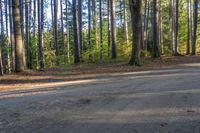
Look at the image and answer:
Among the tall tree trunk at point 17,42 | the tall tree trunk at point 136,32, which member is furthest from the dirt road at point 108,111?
the tall tree trunk at point 136,32

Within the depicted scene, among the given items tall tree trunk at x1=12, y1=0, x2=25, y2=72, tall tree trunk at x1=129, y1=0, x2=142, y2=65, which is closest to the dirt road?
tall tree trunk at x1=12, y1=0, x2=25, y2=72

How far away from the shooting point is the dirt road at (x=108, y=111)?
21.9 ft

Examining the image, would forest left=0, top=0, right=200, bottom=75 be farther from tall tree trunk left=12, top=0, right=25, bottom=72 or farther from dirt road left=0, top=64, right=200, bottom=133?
dirt road left=0, top=64, right=200, bottom=133

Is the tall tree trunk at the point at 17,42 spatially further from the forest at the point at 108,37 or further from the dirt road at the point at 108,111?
→ the dirt road at the point at 108,111

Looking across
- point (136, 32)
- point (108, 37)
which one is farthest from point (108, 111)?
point (108, 37)

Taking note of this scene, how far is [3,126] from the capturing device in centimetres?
728

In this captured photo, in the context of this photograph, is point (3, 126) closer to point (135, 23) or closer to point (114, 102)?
point (114, 102)

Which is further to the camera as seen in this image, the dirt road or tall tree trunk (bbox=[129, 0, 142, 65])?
tall tree trunk (bbox=[129, 0, 142, 65])

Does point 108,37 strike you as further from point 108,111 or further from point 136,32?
point 108,111

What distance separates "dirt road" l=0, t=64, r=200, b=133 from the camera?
6688mm

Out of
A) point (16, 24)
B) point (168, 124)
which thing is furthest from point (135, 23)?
point (168, 124)

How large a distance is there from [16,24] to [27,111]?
38.5 feet

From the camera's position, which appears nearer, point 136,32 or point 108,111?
point 108,111

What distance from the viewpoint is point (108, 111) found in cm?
797
